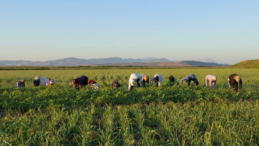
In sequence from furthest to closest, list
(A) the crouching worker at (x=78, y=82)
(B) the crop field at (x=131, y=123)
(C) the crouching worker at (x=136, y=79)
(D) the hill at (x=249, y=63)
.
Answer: (D) the hill at (x=249, y=63)
(A) the crouching worker at (x=78, y=82)
(C) the crouching worker at (x=136, y=79)
(B) the crop field at (x=131, y=123)

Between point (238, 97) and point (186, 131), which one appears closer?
point (186, 131)

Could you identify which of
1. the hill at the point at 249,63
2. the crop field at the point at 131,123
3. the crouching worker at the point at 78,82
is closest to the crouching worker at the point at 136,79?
the crop field at the point at 131,123

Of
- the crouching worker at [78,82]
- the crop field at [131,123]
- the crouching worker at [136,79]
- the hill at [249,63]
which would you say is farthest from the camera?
the hill at [249,63]

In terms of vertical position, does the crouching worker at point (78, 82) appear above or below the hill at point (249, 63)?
below

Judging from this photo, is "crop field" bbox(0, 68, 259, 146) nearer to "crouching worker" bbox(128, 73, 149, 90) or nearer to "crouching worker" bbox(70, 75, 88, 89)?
"crouching worker" bbox(128, 73, 149, 90)

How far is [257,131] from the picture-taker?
3842 millimetres

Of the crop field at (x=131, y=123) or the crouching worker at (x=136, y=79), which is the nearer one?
the crop field at (x=131, y=123)

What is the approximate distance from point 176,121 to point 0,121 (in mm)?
4622

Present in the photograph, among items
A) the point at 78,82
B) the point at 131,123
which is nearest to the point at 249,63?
the point at 78,82

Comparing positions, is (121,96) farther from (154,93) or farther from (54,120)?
(54,120)

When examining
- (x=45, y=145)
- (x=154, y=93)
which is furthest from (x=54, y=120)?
(x=154, y=93)

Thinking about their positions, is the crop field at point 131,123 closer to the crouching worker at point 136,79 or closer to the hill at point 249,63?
the crouching worker at point 136,79

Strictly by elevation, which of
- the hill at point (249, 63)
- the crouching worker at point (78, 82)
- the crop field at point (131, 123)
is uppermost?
the hill at point (249, 63)

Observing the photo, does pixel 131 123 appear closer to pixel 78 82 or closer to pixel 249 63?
pixel 78 82
